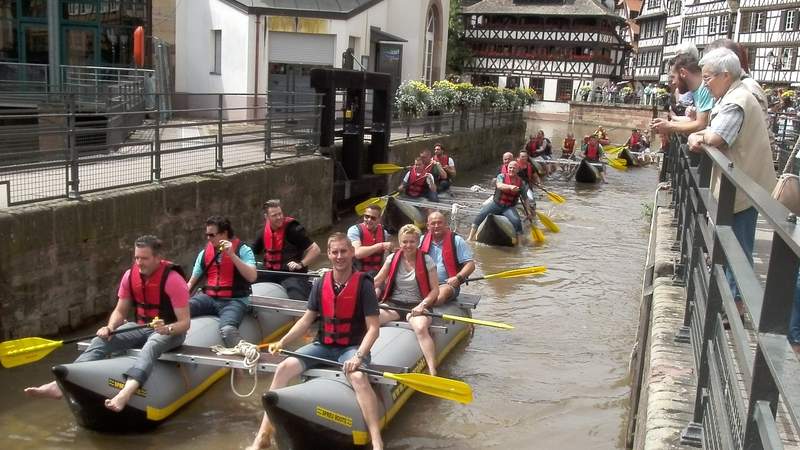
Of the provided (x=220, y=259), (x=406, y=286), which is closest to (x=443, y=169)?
(x=406, y=286)

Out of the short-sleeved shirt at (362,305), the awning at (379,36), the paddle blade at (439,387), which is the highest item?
the awning at (379,36)

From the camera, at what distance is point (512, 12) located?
58000 millimetres

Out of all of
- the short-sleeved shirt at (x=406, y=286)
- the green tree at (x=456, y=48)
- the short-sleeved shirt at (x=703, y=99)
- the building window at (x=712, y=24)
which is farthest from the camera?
the green tree at (x=456, y=48)

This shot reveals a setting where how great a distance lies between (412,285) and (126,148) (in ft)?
18.5

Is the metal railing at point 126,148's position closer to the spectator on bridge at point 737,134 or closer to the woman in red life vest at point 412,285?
the woman in red life vest at point 412,285

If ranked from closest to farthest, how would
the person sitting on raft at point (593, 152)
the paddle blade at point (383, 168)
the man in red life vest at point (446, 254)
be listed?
1. the man in red life vest at point (446, 254)
2. the paddle blade at point (383, 168)
3. the person sitting on raft at point (593, 152)

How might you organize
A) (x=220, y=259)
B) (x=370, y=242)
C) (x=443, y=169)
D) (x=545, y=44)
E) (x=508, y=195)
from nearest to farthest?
(x=220, y=259) < (x=370, y=242) < (x=508, y=195) < (x=443, y=169) < (x=545, y=44)

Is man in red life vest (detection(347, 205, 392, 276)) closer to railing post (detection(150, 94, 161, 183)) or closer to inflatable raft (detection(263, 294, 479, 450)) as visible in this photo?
inflatable raft (detection(263, 294, 479, 450))

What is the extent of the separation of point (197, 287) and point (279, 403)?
260cm

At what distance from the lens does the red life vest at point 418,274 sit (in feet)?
25.4

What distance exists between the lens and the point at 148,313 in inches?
255

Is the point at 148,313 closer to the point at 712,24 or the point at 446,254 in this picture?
the point at 446,254

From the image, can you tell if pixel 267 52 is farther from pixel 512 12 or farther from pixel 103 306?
pixel 512 12

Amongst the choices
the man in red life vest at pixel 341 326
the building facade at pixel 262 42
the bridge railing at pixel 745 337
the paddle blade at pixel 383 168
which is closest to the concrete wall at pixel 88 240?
the man in red life vest at pixel 341 326
